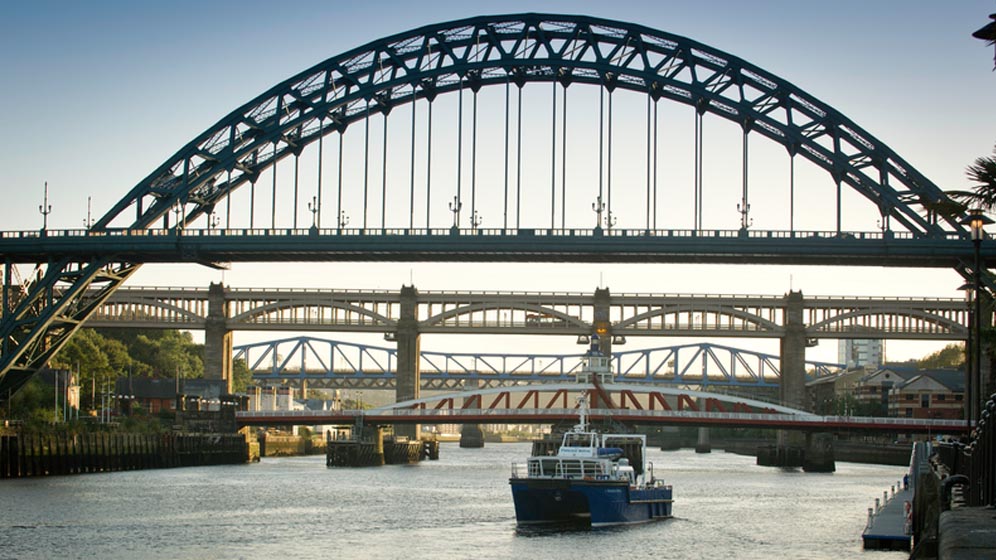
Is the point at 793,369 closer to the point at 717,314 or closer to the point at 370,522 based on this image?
the point at 717,314

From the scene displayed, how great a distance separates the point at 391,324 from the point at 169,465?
2926cm

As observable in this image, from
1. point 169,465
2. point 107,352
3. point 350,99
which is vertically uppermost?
point 350,99

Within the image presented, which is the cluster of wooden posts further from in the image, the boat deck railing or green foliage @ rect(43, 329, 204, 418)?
the boat deck railing

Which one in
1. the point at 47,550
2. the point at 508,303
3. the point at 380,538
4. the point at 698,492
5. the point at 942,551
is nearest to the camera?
the point at 942,551

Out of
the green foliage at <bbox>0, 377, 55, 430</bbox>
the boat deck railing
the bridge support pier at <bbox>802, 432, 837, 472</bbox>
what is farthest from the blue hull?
the bridge support pier at <bbox>802, 432, 837, 472</bbox>

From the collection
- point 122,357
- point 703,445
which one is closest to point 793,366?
point 122,357

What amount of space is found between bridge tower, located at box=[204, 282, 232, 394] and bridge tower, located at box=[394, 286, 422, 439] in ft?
48.3

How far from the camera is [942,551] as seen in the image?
41.5ft

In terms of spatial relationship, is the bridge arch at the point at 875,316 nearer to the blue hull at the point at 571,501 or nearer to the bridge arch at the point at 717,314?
the bridge arch at the point at 717,314

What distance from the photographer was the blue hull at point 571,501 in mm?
50562

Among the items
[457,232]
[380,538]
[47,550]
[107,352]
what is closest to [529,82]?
[457,232]

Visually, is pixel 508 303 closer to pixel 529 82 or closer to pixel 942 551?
pixel 529 82

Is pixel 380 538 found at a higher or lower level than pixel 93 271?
lower

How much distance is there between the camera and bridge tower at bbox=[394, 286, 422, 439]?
389 feet
